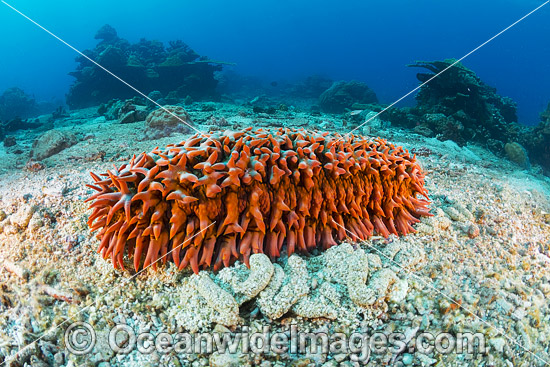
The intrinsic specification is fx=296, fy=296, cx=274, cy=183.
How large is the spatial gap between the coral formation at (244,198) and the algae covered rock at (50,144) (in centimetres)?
429

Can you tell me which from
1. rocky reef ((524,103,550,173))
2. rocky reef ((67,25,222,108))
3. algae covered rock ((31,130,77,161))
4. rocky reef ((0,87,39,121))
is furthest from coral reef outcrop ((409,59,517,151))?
rocky reef ((0,87,39,121))

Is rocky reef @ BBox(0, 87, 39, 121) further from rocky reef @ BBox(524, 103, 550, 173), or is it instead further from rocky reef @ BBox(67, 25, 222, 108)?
rocky reef @ BBox(524, 103, 550, 173)

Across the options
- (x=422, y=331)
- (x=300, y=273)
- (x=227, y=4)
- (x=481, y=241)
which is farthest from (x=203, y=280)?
(x=227, y=4)

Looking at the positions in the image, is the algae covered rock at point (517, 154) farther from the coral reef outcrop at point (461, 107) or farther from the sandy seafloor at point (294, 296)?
the sandy seafloor at point (294, 296)

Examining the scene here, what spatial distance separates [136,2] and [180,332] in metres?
114

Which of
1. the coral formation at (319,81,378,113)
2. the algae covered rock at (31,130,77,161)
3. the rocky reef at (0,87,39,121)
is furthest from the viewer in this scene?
the rocky reef at (0,87,39,121)

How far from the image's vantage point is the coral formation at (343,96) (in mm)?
20680

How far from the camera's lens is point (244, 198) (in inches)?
83.4

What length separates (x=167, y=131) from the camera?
243 inches

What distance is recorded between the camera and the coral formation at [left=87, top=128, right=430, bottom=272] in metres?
1.96

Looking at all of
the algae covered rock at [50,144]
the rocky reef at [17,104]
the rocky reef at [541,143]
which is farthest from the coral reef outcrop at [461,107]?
the rocky reef at [17,104]

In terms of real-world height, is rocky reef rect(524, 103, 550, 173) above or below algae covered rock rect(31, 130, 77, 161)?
above

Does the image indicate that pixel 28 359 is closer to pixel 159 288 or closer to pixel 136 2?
pixel 159 288

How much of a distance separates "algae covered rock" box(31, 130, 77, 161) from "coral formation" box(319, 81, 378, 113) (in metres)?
16.8
